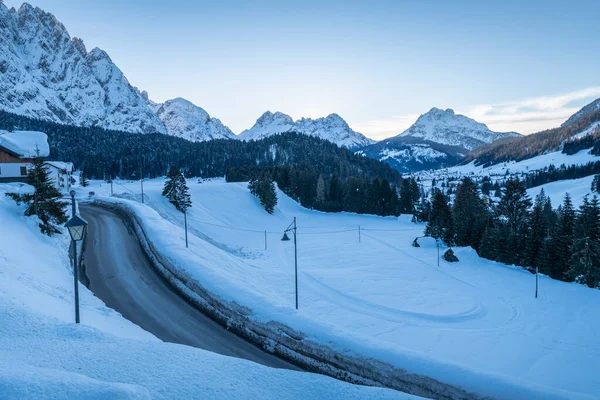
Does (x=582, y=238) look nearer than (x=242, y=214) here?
Yes

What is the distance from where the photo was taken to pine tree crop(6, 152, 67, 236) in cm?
2408

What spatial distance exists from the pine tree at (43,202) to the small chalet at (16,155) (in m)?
16.8

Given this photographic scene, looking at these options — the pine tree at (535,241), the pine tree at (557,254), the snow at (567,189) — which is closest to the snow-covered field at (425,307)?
the pine tree at (557,254)

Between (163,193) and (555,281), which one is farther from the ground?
(163,193)

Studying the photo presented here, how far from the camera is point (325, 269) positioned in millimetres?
42438

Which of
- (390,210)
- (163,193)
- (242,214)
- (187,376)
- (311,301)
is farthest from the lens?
(390,210)

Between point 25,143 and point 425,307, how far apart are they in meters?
48.9

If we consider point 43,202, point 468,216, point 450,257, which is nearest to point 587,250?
point 450,257

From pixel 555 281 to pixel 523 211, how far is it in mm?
23279

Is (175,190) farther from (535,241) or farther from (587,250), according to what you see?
(587,250)

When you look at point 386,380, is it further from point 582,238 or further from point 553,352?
point 582,238

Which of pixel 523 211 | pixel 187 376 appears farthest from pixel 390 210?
pixel 187 376

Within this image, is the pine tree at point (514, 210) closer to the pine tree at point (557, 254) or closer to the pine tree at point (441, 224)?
the pine tree at point (557, 254)

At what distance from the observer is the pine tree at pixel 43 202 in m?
24.1
